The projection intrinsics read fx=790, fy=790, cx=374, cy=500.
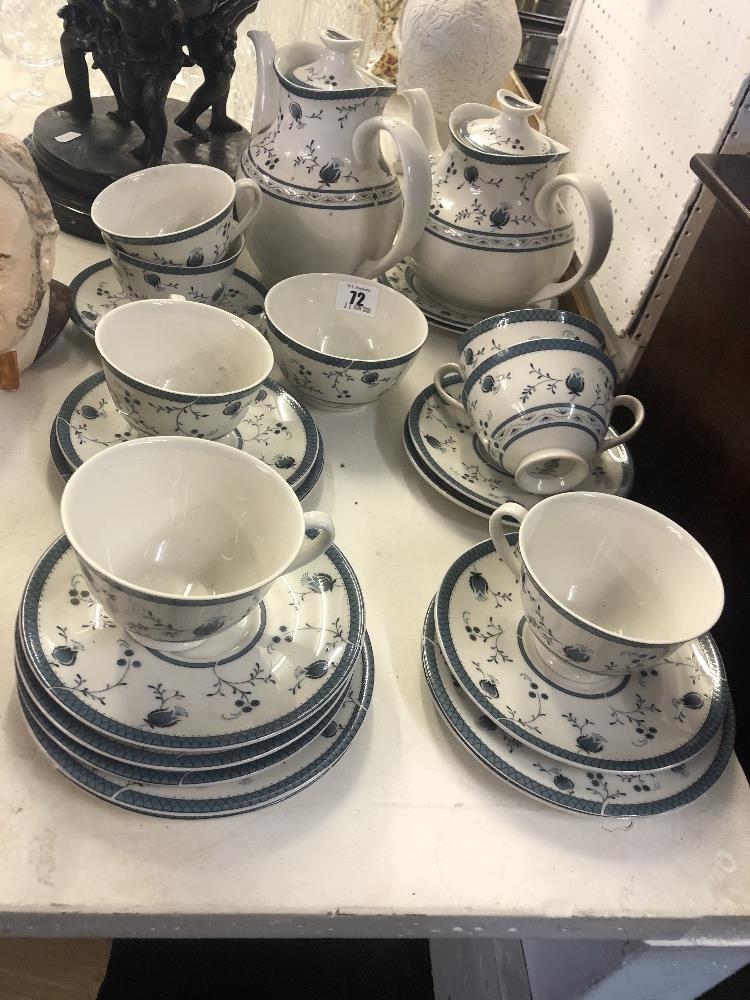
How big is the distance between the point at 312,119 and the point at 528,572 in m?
0.53

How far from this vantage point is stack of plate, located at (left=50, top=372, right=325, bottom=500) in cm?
64

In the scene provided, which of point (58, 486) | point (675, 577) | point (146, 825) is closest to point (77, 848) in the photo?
point (146, 825)

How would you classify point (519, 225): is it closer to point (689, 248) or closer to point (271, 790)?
point (689, 248)

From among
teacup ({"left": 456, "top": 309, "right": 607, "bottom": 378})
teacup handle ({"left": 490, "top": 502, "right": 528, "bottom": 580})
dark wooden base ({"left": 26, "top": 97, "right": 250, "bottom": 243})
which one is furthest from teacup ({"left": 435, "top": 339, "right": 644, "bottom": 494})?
dark wooden base ({"left": 26, "top": 97, "right": 250, "bottom": 243})

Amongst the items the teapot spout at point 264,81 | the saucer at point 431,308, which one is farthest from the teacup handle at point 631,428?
the teapot spout at point 264,81

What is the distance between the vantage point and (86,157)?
905 mm

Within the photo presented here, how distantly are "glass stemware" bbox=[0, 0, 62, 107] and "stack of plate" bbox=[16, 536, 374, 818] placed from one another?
3.11 ft

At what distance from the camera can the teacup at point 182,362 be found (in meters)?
0.59

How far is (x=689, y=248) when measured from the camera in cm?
80

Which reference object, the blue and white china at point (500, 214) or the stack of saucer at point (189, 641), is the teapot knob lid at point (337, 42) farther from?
the stack of saucer at point (189, 641)

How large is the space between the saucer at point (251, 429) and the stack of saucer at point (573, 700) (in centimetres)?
18

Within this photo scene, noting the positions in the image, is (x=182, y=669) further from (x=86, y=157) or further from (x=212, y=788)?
(x=86, y=157)

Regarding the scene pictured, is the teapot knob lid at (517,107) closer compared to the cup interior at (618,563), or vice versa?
the cup interior at (618,563)

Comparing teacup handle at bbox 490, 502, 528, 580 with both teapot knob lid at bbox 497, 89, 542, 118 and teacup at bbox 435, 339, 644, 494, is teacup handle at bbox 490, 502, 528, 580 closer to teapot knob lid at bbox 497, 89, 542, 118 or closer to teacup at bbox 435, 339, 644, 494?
teacup at bbox 435, 339, 644, 494
